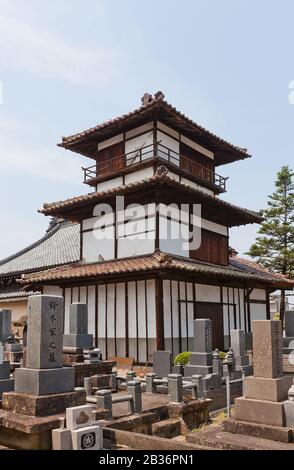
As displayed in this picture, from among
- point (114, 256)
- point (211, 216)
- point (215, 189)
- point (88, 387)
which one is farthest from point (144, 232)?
point (88, 387)

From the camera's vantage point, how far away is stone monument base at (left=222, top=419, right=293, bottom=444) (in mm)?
6816

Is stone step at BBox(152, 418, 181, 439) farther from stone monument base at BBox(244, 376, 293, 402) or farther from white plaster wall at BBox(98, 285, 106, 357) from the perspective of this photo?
white plaster wall at BBox(98, 285, 106, 357)

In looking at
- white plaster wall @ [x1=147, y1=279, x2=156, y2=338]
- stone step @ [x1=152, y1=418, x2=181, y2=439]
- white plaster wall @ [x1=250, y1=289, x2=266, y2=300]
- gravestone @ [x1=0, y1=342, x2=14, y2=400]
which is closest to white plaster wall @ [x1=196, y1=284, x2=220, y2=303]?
white plaster wall @ [x1=147, y1=279, x2=156, y2=338]

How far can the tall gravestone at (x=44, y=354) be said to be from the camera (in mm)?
7450

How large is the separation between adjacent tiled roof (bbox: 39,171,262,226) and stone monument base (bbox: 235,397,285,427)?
10296 mm

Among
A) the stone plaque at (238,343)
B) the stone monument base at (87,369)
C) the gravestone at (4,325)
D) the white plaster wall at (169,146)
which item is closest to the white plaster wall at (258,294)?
the stone plaque at (238,343)

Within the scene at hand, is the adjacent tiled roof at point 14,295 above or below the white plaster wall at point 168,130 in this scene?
below

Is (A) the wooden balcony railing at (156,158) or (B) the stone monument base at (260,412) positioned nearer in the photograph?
(B) the stone monument base at (260,412)

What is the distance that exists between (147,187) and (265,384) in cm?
1148

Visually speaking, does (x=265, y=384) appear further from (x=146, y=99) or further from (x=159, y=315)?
(x=146, y=99)

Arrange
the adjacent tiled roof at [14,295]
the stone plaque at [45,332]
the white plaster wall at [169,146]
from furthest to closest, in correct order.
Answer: the adjacent tiled roof at [14,295] → the white plaster wall at [169,146] → the stone plaque at [45,332]

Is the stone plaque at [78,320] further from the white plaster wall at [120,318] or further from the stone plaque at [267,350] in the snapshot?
the stone plaque at [267,350]
